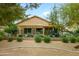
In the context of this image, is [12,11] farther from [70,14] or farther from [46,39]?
[70,14]

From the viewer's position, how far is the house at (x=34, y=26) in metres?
1.94

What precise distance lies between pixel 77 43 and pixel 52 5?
0.60 metres

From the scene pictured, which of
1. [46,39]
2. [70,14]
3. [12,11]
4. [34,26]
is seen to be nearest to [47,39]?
[46,39]

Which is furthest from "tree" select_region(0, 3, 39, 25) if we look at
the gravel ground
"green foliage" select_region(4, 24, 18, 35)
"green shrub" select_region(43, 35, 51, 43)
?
"green shrub" select_region(43, 35, 51, 43)

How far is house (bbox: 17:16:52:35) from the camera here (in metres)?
1.94

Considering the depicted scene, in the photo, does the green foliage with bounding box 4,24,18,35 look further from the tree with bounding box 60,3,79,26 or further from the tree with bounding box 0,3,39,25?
the tree with bounding box 60,3,79,26

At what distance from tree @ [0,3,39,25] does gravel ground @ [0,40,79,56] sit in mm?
293

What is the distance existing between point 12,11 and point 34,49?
0.59 metres

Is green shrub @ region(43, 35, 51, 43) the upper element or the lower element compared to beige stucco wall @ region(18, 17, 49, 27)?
lower

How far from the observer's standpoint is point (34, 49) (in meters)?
1.96

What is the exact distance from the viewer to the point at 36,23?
1.97 meters

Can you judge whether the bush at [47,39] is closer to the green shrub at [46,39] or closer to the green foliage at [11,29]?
the green shrub at [46,39]

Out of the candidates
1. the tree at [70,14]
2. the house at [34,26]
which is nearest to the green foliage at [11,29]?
the house at [34,26]

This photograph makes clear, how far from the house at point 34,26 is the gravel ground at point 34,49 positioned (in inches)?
5.8
